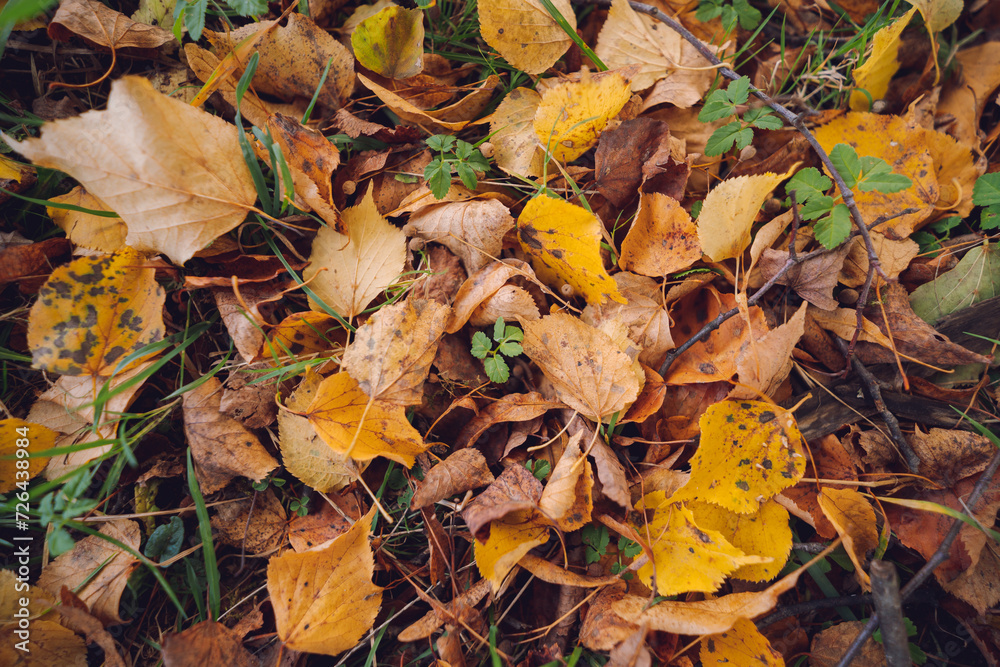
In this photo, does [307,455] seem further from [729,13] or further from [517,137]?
[729,13]

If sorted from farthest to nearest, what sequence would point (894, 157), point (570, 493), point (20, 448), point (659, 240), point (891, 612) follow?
point (894, 157) < point (659, 240) < point (20, 448) < point (570, 493) < point (891, 612)

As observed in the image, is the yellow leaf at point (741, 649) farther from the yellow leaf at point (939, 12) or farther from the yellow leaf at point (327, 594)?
the yellow leaf at point (939, 12)

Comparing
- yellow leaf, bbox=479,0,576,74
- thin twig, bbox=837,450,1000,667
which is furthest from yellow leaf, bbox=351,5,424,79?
thin twig, bbox=837,450,1000,667

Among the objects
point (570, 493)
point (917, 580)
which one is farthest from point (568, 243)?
point (917, 580)

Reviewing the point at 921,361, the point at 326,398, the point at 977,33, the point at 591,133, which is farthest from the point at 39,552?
the point at 977,33

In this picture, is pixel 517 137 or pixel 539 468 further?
pixel 517 137

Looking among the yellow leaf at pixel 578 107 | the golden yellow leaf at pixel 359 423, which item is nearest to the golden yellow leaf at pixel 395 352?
the golden yellow leaf at pixel 359 423
